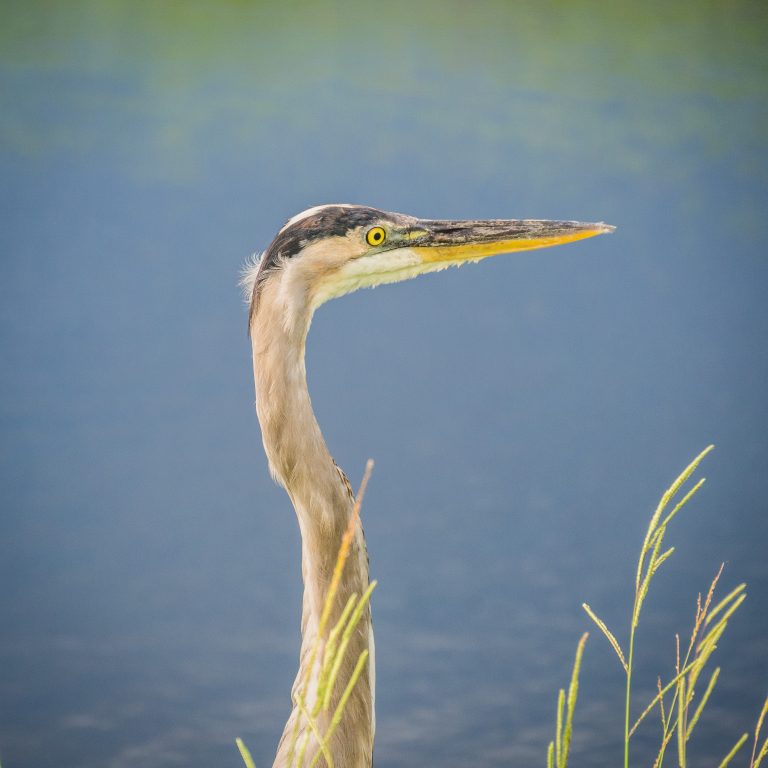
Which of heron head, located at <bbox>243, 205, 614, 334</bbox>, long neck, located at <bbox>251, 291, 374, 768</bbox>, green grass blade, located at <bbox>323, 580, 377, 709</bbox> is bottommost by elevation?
green grass blade, located at <bbox>323, 580, 377, 709</bbox>

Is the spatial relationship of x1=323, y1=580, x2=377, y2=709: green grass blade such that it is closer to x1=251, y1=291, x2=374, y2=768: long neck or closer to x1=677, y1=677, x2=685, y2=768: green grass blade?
x1=677, y1=677, x2=685, y2=768: green grass blade

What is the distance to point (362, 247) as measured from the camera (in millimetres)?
1319

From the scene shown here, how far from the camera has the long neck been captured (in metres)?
1.19

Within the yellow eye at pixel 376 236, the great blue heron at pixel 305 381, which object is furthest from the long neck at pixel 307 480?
the yellow eye at pixel 376 236

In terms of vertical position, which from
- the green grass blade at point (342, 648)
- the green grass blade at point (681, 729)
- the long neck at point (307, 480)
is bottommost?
the green grass blade at point (681, 729)

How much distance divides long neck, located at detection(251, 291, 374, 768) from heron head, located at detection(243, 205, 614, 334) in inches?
1.5

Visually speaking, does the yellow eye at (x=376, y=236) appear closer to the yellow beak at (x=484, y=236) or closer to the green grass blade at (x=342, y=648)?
the yellow beak at (x=484, y=236)

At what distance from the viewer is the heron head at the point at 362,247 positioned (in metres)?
1.24

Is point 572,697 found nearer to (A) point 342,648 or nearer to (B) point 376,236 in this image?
(A) point 342,648

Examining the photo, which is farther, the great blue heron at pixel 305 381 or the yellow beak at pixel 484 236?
the yellow beak at pixel 484 236

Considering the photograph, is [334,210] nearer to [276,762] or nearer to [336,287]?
[336,287]

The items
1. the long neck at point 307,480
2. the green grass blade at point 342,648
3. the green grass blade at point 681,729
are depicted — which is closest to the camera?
the green grass blade at point 342,648

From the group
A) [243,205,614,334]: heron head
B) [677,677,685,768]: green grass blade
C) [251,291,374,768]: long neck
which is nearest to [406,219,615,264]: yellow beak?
[243,205,614,334]: heron head

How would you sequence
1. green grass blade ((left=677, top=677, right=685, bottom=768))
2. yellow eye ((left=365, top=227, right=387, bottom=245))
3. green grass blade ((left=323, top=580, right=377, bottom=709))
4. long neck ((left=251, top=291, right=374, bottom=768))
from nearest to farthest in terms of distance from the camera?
green grass blade ((left=323, top=580, right=377, bottom=709)) → green grass blade ((left=677, top=677, right=685, bottom=768)) → long neck ((left=251, top=291, right=374, bottom=768)) → yellow eye ((left=365, top=227, right=387, bottom=245))
